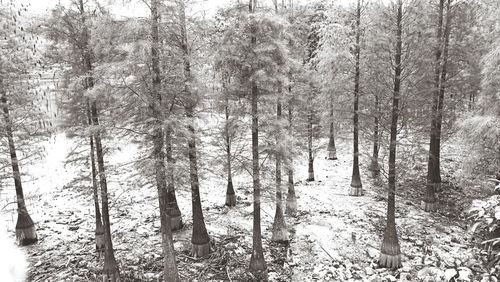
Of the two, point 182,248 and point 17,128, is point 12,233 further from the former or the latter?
point 182,248

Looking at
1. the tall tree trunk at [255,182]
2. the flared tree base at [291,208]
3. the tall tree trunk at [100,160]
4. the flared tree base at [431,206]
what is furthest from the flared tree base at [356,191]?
the tall tree trunk at [100,160]

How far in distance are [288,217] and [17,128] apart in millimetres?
14288

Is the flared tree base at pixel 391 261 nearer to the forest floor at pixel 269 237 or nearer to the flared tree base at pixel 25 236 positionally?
the forest floor at pixel 269 237

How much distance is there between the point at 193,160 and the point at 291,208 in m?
8.09

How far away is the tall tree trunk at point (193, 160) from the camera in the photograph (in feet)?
39.1

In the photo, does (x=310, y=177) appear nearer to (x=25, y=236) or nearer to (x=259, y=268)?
(x=259, y=268)

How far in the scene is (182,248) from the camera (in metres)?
15.7

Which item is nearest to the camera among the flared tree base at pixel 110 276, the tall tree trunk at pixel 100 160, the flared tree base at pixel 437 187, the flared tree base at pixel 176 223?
the tall tree trunk at pixel 100 160

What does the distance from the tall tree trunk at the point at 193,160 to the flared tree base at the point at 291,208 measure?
19.5 feet

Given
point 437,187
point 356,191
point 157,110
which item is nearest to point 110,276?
point 157,110

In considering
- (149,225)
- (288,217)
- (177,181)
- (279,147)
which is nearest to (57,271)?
(149,225)

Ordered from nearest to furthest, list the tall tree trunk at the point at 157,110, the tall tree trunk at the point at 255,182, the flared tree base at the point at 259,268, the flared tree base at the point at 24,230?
1. the tall tree trunk at the point at 157,110
2. the tall tree trunk at the point at 255,182
3. the flared tree base at the point at 259,268
4. the flared tree base at the point at 24,230

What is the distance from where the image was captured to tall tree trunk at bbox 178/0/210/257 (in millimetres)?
11920

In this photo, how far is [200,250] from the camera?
15039 millimetres
